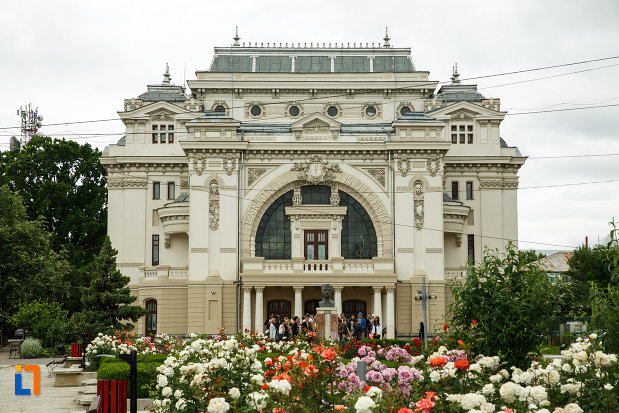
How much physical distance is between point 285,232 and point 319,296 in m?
4.54

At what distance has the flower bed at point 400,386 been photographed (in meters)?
11.1

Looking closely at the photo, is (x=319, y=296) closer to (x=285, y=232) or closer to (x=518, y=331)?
(x=285, y=232)

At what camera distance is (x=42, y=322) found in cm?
4881

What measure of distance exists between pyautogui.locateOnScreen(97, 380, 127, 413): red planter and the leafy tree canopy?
48.8 meters

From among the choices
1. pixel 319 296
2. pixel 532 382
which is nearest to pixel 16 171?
pixel 319 296

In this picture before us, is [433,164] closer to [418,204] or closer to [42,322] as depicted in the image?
[418,204]

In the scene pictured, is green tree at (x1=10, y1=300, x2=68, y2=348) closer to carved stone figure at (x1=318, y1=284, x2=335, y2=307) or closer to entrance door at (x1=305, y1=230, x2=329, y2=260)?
entrance door at (x1=305, y1=230, x2=329, y2=260)

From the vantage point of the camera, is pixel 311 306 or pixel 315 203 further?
pixel 315 203

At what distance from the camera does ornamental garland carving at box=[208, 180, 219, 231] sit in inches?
1927

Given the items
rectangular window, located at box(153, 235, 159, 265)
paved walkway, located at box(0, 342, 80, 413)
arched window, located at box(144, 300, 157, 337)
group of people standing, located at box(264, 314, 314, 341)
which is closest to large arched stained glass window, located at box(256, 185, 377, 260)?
arched window, located at box(144, 300, 157, 337)

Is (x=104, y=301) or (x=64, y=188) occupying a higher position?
(x=64, y=188)

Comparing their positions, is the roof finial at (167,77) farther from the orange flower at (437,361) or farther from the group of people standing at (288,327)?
the orange flower at (437,361)

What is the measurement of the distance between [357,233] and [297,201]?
14.0 ft

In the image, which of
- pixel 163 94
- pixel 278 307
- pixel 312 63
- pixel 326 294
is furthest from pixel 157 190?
pixel 326 294
